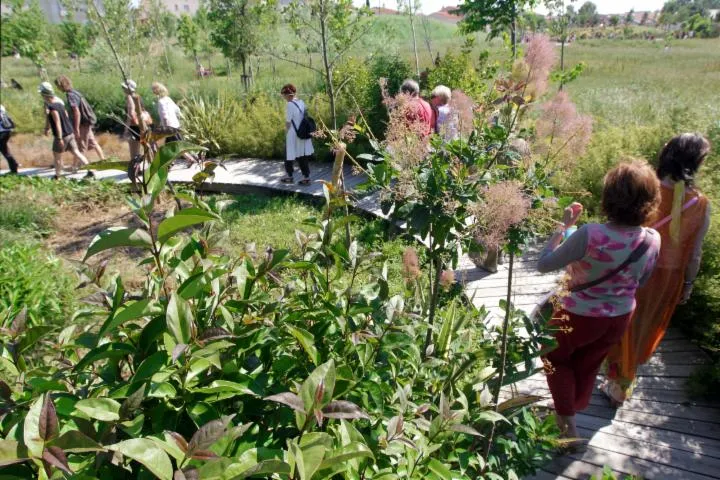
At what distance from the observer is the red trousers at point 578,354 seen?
7.38 ft

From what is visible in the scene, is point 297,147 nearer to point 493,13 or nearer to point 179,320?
point 493,13

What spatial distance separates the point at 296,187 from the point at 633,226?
17.6ft

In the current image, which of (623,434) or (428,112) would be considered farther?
(428,112)

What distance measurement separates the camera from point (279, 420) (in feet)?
3.76

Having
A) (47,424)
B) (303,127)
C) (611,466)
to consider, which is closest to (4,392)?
(47,424)

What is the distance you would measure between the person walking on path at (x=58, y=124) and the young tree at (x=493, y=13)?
652 cm

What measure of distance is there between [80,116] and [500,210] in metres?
8.70

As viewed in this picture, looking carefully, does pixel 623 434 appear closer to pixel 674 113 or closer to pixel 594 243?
pixel 594 243

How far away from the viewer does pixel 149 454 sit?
85cm

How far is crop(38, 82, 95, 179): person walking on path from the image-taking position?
7239mm

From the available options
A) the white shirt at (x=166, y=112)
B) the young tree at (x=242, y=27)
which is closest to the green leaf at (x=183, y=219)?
the white shirt at (x=166, y=112)

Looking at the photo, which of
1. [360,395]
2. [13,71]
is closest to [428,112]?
[360,395]

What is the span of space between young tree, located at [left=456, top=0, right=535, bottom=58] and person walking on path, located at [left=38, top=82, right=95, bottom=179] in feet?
21.4

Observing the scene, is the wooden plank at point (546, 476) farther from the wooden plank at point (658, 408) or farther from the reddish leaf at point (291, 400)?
the reddish leaf at point (291, 400)
